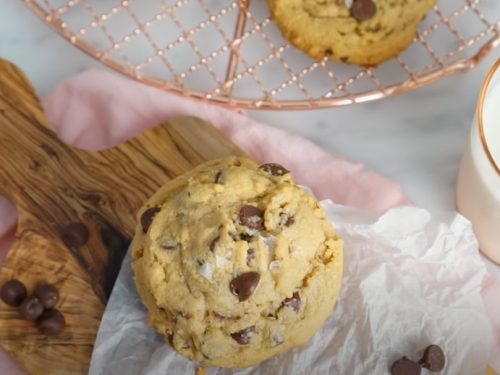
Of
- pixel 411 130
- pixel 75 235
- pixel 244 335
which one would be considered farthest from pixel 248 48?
pixel 244 335

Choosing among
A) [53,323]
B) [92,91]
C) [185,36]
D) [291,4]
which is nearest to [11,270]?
[53,323]

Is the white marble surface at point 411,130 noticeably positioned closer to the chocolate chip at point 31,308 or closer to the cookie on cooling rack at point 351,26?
the cookie on cooling rack at point 351,26

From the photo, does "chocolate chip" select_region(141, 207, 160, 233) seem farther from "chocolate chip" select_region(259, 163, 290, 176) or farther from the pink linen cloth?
the pink linen cloth

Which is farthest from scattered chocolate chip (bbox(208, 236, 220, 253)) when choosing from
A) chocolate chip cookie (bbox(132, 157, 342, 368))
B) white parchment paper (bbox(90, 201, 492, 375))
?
white parchment paper (bbox(90, 201, 492, 375))

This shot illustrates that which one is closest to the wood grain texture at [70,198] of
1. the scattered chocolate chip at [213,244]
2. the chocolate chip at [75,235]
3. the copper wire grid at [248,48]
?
the chocolate chip at [75,235]

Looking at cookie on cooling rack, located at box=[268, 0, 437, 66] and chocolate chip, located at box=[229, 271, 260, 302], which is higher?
cookie on cooling rack, located at box=[268, 0, 437, 66]

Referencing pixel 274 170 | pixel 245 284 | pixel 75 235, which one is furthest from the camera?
pixel 75 235

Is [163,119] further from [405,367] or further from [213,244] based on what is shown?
[405,367]
